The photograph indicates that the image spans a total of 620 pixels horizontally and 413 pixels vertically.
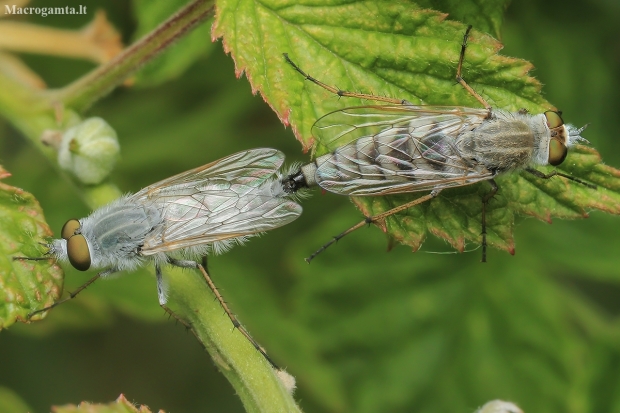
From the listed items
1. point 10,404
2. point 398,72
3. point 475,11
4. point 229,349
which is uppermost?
point 475,11

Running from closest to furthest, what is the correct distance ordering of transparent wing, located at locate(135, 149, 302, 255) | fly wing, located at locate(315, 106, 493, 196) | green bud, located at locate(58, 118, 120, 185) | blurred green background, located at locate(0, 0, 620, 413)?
green bud, located at locate(58, 118, 120, 185), fly wing, located at locate(315, 106, 493, 196), transparent wing, located at locate(135, 149, 302, 255), blurred green background, located at locate(0, 0, 620, 413)

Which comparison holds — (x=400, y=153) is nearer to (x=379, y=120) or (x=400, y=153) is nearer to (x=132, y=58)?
(x=379, y=120)

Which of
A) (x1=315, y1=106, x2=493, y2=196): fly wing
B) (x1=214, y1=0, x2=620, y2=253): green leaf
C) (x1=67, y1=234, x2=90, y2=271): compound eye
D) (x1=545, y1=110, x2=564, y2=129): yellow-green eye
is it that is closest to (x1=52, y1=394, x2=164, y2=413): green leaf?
(x1=67, y1=234, x2=90, y2=271): compound eye

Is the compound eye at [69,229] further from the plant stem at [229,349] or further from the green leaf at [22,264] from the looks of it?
the plant stem at [229,349]

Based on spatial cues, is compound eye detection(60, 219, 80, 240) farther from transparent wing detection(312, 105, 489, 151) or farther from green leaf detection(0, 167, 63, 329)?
transparent wing detection(312, 105, 489, 151)

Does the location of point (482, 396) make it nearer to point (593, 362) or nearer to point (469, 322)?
point (469, 322)

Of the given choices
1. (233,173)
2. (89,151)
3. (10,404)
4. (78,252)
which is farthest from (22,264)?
(10,404)
